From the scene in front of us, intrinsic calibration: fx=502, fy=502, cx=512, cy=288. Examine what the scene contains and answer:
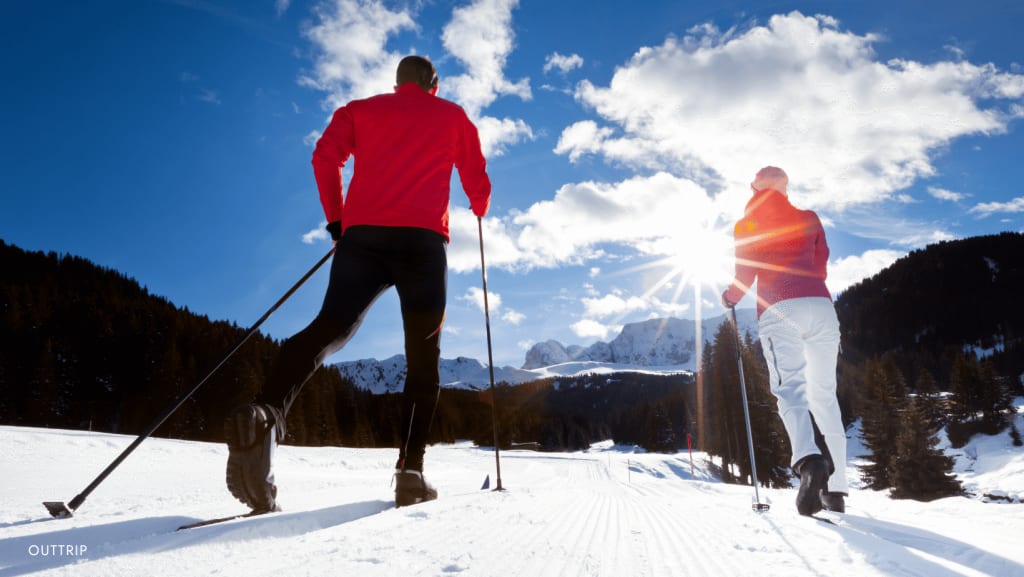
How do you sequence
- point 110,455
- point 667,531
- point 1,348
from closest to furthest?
point 667,531 < point 110,455 < point 1,348

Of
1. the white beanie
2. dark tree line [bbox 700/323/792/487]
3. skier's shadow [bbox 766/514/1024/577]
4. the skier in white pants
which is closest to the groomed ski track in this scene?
skier's shadow [bbox 766/514/1024/577]

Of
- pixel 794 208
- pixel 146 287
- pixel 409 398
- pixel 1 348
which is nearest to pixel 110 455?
pixel 409 398

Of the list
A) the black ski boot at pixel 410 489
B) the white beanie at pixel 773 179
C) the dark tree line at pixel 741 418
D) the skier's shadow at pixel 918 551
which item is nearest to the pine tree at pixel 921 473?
the dark tree line at pixel 741 418

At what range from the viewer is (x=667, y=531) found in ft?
6.92

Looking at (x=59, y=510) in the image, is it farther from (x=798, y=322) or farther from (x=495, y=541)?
(x=798, y=322)

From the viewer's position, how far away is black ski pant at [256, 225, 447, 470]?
2.31 metres

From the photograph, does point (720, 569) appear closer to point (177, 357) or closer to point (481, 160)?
point (481, 160)

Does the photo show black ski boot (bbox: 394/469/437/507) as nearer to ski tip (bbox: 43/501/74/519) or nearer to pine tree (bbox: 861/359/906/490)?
ski tip (bbox: 43/501/74/519)

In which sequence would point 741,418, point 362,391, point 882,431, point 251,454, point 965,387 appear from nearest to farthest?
point 251,454, point 882,431, point 741,418, point 965,387, point 362,391

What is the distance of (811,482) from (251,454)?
2945mm

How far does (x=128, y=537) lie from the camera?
1.77 m

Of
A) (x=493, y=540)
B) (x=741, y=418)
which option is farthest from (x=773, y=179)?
(x=741, y=418)

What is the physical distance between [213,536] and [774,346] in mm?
3214

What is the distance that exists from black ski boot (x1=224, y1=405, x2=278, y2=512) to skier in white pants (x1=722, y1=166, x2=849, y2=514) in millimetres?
2799
